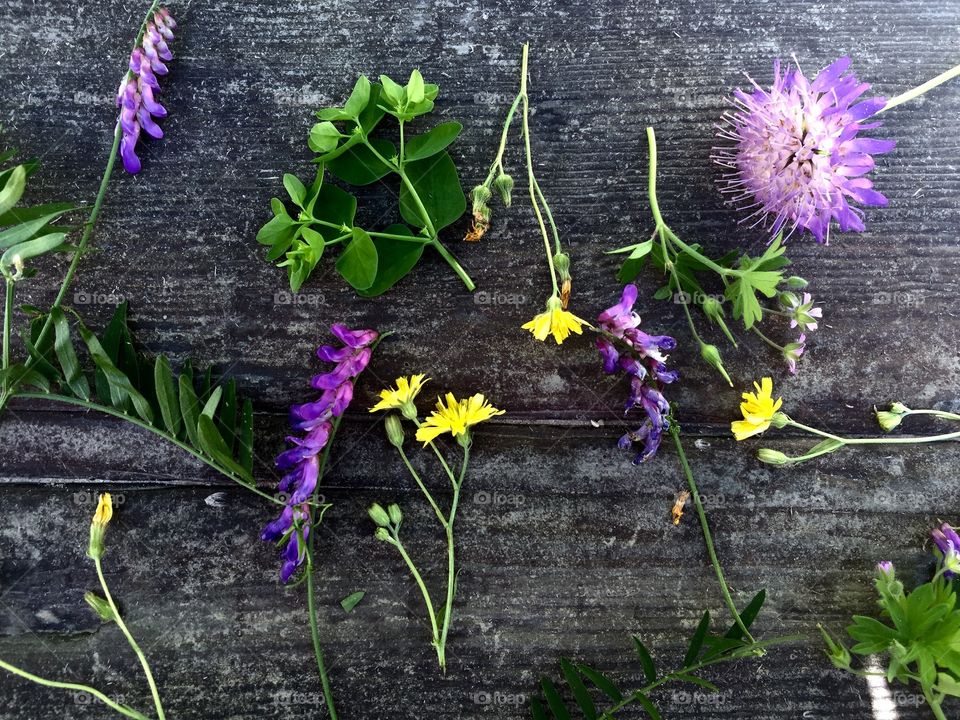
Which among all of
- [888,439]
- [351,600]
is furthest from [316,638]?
[888,439]

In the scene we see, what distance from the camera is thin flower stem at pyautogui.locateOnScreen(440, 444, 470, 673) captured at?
3.68 ft

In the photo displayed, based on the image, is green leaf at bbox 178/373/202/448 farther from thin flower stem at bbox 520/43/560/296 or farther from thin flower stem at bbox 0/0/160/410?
thin flower stem at bbox 520/43/560/296

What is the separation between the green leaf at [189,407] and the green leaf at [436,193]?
43 centimetres

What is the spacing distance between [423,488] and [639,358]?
1.33 feet

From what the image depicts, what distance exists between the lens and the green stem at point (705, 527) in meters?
1.13

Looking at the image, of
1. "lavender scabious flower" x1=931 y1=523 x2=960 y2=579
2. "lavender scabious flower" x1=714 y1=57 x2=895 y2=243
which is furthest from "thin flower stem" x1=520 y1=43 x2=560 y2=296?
"lavender scabious flower" x1=931 y1=523 x2=960 y2=579

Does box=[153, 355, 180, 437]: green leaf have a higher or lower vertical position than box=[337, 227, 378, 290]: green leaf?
lower

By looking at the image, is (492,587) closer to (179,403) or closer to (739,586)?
(739,586)

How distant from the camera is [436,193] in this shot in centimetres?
117

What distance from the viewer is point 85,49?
1209mm

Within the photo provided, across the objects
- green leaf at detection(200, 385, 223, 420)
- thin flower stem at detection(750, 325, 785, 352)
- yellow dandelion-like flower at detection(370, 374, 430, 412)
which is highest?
thin flower stem at detection(750, 325, 785, 352)

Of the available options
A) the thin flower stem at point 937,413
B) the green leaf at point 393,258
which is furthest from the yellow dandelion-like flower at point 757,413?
the green leaf at point 393,258

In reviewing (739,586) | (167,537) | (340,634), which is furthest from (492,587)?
(167,537)

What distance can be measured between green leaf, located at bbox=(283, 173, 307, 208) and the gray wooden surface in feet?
0.33
